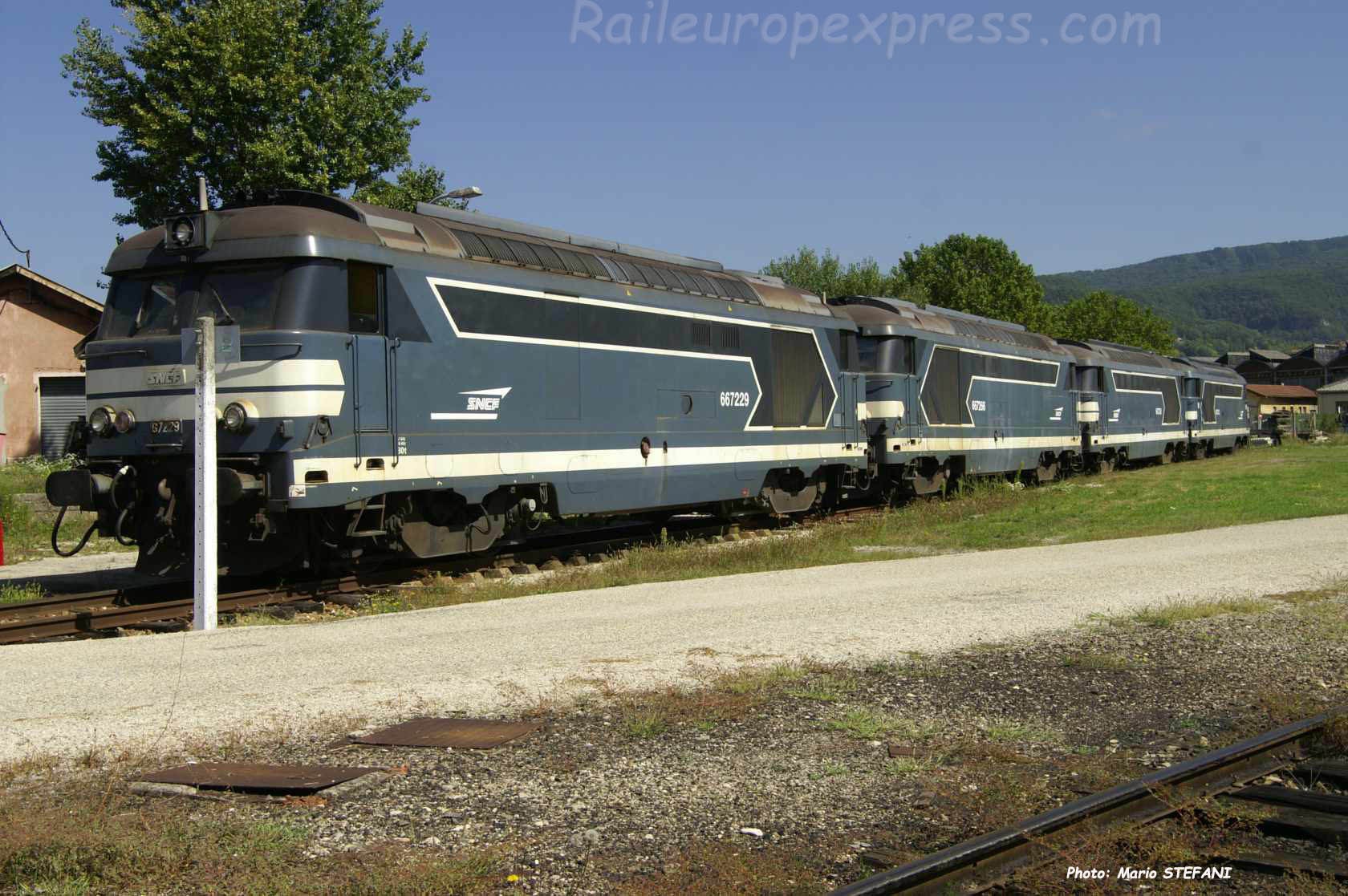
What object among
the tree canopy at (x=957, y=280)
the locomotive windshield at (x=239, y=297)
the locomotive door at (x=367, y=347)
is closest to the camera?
the locomotive windshield at (x=239, y=297)

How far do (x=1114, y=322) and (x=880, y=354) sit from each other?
7958 centimetres

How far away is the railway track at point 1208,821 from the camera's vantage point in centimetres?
464

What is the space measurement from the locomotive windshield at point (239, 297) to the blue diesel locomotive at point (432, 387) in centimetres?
2

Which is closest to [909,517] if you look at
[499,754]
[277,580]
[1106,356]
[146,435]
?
[277,580]

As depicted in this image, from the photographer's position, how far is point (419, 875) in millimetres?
4750

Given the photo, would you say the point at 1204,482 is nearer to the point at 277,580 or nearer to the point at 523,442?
the point at 523,442

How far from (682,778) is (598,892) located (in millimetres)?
1580

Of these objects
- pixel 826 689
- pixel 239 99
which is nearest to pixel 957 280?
pixel 239 99

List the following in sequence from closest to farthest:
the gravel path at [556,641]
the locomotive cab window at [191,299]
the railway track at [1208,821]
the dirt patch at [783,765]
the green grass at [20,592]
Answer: the railway track at [1208,821] < the dirt patch at [783,765] < the gravel path at [556,641] < the locomotive cab window at [191,299] < the green grass at [20,592]

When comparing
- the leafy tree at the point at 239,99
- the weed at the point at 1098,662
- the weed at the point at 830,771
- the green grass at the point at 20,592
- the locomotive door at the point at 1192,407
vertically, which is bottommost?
the weed at the point at 830,771

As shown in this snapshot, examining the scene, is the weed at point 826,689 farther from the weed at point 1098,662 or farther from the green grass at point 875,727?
the weed at point 1098,662

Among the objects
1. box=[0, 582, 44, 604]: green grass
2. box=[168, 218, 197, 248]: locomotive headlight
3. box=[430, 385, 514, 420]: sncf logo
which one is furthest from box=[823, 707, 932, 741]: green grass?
box=[0, 582, 44, 604]: green grass

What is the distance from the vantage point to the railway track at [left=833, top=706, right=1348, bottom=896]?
183 inches

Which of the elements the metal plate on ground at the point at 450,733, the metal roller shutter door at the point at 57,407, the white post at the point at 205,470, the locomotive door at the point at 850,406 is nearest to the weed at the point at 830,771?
the metal plate on ground at the point at 450,733
